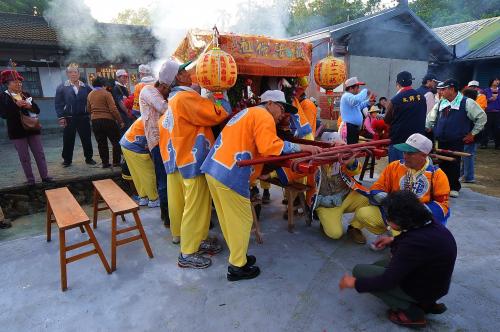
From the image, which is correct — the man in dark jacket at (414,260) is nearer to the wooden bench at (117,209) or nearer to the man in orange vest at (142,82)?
the wooden bench at (117,209)

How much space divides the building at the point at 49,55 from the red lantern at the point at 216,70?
12457 mm

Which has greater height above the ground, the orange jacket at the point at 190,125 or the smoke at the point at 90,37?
the smoke at the point at 90,37

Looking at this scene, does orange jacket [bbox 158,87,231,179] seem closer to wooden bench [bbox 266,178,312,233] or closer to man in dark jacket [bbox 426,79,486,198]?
wooden bench [bbox 266,178,312,233]

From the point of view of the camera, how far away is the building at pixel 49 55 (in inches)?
486

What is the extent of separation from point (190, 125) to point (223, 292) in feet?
5.85

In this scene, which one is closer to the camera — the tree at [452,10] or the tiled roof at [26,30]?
the tiled roof at [26,30]

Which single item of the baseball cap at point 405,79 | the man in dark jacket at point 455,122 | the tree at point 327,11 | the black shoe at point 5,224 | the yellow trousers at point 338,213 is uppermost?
the tree at point 327,11

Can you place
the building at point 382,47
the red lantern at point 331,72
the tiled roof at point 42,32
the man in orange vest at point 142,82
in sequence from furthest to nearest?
the tiled roof at point 42,32 < the building at point 382,47 < the man in orange vest at point 142,82 < the red lantern at point 331,72

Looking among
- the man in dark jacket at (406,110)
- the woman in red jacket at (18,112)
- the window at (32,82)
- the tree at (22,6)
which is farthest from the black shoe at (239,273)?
the tree at (22,6)

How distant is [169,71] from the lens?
153 inches

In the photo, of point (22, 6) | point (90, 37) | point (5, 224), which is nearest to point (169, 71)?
point (5, 224)

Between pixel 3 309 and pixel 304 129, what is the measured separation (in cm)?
406

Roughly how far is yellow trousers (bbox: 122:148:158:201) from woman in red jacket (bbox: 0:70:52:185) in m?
1.91

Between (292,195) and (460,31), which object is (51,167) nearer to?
(292,195)
